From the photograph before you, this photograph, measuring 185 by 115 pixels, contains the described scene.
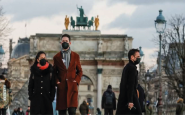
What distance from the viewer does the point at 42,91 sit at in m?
15.8

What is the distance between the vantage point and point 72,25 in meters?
76.3

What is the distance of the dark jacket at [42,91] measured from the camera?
616 inches

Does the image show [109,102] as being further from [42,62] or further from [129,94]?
[129,94]

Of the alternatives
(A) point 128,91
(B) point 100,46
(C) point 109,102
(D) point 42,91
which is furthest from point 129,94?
(B) point 100,46

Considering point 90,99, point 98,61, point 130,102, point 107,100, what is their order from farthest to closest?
1. point 90,99
2. point 98,61
3. point 107,100
4. point 130,102

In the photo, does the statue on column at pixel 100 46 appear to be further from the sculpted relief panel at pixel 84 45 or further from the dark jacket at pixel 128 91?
the dark jacket at pixel 128 91

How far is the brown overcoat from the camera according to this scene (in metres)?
15.4

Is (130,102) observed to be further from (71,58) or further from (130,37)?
(130,37)

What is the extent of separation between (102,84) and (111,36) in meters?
5.71

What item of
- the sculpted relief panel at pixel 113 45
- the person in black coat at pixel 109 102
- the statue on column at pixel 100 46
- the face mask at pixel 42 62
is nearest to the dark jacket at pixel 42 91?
the face mask at pixel 42 62

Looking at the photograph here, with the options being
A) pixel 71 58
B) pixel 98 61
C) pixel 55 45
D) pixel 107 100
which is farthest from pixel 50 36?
pixel 71 58

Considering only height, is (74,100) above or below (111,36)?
below

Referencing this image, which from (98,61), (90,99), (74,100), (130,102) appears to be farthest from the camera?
(90,99)

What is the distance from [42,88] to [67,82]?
0.68 m
